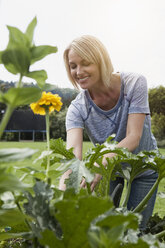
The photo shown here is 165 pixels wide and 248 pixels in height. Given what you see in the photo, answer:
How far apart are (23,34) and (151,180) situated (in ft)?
4.60

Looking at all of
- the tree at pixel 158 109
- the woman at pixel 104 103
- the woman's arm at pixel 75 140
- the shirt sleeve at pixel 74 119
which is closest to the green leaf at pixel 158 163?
the woman at pixel 104 103

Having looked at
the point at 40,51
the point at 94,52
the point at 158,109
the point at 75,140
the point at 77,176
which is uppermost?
the point at 94,52

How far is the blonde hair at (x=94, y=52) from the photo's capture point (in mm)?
1367

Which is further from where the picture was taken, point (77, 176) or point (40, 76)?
point (77, 176)

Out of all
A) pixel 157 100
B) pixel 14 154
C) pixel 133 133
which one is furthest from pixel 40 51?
pixel 157 100

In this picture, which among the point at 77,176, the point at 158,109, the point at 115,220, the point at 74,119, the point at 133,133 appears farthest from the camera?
the point at 158,109

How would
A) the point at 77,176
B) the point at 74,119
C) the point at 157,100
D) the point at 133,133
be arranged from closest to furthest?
the point at 77,176 → the point at 133,133 → the point at 74,119 → the point at 157,100

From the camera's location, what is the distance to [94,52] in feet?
4.58

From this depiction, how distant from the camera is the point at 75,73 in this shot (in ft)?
4.78

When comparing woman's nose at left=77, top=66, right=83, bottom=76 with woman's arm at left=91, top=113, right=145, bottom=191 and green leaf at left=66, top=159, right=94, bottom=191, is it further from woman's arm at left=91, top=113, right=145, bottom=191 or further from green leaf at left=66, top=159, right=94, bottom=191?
green leaf at left=66, top=159, right=94, bottom=191

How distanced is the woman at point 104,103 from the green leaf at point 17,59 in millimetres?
Answer: 925

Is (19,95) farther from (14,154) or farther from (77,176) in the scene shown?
(77,176)

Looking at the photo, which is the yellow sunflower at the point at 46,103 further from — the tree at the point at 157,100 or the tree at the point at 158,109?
the tree at the point at 157,100

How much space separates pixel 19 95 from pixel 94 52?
1138mm
